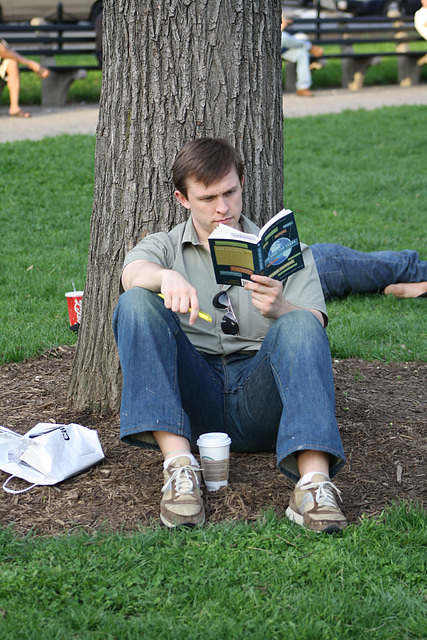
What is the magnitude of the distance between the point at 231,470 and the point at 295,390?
0.62 meters

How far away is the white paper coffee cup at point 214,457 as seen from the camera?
3.04 m

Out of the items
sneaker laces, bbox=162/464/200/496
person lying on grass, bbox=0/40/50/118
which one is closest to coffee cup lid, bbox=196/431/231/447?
sneaker laces, bbox=162/464/200/496

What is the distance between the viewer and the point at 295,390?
291cm

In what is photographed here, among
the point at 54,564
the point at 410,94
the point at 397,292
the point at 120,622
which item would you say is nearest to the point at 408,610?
the point at 120,622

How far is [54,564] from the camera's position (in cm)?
264

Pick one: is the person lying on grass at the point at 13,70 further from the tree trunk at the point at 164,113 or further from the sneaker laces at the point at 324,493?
the sneaker laces at the point at 324,493

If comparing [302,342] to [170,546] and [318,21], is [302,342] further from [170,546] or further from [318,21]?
[318,21]

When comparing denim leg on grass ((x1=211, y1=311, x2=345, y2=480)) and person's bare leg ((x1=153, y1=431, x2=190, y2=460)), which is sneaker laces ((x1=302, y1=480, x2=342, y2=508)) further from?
person's bare leg ((x1=153, y1=431, x2=190, y2=460))

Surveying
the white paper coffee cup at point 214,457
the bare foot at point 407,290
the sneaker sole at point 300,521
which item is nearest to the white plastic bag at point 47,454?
the white paper coffee cup at point 214,457

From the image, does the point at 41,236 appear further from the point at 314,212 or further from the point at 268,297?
the point at 268,297

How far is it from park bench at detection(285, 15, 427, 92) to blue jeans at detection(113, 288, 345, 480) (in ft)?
37.5

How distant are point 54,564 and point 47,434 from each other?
27.8 inches

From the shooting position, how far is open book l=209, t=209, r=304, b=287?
2846mm

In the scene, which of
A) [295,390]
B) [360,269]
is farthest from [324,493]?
[360,269]
